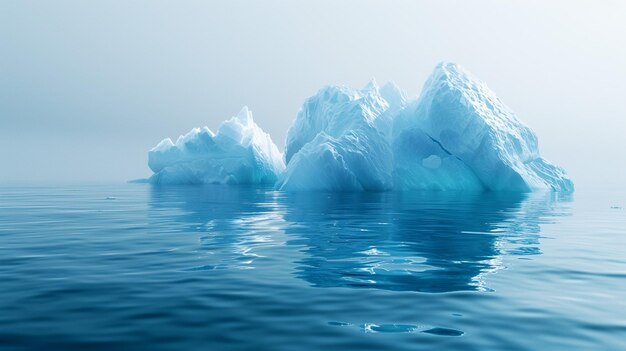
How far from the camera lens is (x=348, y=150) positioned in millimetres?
36781

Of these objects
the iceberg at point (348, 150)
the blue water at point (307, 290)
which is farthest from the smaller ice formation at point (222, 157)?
the blue water at point (307, 290)

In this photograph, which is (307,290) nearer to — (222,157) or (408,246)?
(408,246)

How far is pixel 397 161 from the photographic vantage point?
41500 millimetres

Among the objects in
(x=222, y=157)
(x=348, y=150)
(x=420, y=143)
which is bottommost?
(x=348, y=150)

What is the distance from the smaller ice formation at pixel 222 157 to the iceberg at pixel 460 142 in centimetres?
1889

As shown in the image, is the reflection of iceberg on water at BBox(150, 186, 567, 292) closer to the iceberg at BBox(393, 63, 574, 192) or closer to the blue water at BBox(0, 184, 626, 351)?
the blue water at BBox(0, 184, 626, 351)

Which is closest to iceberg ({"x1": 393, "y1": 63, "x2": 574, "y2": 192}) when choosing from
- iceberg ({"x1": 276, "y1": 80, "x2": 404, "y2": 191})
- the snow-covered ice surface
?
the snow-covered ice surface

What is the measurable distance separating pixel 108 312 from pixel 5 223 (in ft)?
42.1

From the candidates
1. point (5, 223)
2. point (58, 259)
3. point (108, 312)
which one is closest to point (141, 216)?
point (5, 223)

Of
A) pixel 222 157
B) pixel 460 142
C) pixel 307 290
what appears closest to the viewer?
pixel 307 290

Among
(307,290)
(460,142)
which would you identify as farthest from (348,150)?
(307,290)

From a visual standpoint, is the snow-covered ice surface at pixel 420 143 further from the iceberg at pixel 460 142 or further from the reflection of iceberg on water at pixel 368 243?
the reflection of iceberg on water at pixel 368 243

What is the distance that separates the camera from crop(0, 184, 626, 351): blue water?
5.28 meters

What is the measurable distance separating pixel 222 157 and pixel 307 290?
1982 inches
